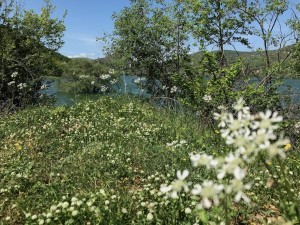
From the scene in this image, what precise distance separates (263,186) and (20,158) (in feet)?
13.2

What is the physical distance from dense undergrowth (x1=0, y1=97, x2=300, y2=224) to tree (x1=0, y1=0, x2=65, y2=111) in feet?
19.9

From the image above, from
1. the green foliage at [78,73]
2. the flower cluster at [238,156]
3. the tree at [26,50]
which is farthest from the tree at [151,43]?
the green foliage at [78,73]

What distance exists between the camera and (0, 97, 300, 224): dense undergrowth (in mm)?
4309

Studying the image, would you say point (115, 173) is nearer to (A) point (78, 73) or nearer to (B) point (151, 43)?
(B) point (151, 43)

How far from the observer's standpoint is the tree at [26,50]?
15.2m

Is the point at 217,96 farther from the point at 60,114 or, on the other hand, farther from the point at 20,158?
the point at 20,158

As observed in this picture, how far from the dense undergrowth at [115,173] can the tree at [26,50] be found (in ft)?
19.9

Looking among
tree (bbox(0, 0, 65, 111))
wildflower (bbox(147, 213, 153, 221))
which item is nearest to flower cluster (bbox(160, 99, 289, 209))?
wildflower (bbox(147, 213, 153, 221))

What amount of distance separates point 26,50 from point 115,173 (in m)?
12.7

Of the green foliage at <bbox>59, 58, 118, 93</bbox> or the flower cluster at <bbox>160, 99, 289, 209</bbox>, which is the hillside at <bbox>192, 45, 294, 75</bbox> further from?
the green foliage at <bbox>59, 58, 118, 93</bbox>

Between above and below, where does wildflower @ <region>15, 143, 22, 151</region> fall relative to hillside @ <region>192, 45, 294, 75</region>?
below

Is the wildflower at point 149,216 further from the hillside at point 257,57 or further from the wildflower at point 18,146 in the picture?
the hillside at point 257,57

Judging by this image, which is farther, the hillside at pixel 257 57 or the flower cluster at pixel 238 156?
the hillside at pixel 257 57

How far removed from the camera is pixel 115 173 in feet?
18.2
